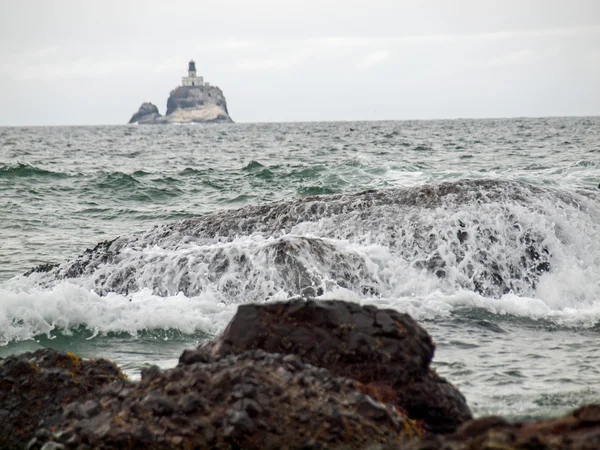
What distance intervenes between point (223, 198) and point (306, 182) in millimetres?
3492

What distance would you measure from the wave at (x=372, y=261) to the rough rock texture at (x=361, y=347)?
3.17 m

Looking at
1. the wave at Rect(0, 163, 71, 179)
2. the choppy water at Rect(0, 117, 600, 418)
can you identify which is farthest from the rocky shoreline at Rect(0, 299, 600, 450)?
the wave at Rect(0, 163, 71, 179)

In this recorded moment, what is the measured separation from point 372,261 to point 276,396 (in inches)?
198

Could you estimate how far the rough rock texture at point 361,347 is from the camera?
13.8 ft

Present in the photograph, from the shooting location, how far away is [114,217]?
16656 mm

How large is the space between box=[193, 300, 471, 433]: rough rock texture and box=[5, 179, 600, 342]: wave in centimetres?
317

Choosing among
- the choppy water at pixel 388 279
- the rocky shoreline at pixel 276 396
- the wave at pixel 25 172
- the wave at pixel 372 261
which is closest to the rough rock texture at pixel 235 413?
the rocky shoreline at pixel 276 396

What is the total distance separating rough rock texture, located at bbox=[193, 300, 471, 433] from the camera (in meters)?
4.21

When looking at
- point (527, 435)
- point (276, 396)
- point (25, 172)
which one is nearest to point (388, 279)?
point (276, 396)

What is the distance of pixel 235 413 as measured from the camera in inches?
144

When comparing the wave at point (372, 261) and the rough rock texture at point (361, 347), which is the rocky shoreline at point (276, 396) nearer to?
the rough rock texture at point (361, 347)

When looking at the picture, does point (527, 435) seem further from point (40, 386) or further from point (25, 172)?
point (25, 172)

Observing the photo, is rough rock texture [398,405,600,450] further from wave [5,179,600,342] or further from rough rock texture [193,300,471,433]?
wave [5,179,600,342]

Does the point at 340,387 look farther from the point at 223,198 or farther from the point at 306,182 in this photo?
the point at 306,182
